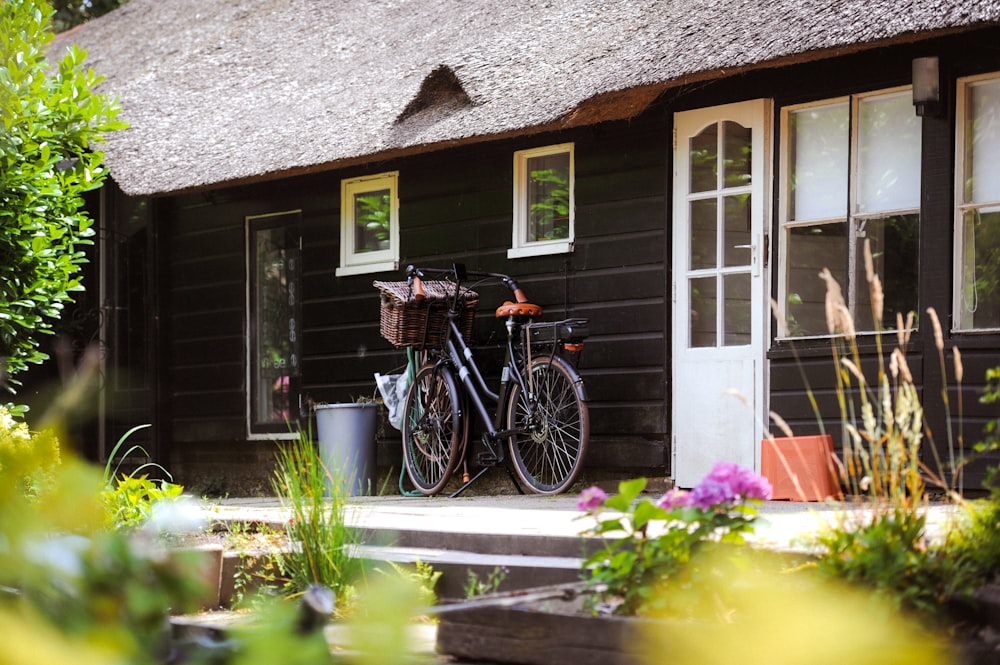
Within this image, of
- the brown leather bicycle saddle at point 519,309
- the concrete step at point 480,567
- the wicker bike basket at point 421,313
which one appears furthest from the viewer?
the wicker bike basket at point 421,313

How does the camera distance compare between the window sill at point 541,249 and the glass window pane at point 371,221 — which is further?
the glass window pane at point 371,221

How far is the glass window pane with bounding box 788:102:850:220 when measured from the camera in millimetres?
6590

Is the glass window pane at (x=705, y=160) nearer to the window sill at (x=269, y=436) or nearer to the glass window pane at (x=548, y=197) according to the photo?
the glass window pane at (x=548, y=197)

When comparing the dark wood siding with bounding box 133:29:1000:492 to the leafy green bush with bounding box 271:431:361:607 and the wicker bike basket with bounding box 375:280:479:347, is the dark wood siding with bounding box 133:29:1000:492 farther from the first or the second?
the leafy green bush with bounding box 271:431:361:607

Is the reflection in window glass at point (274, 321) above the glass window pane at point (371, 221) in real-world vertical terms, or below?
below

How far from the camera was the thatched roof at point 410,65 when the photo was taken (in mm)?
6332

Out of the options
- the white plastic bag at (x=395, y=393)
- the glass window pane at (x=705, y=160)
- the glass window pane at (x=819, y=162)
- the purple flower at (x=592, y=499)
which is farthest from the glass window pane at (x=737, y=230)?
the purple flower at (x=592, y=499)

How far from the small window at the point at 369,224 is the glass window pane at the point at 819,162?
302cm

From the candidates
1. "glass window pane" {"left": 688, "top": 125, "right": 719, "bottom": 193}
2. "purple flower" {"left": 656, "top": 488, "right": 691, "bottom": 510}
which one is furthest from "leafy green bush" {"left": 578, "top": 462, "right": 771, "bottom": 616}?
"glass window pane" {"left": 688, "top": 125, "right": 719, "bottom": 193}

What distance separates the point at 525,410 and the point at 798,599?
6.47 metres

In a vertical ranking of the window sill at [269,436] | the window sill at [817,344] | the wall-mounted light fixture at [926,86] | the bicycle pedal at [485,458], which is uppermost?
the wall-mounted light fixture at [926,86]

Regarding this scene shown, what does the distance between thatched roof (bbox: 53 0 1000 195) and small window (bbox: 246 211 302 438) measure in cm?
84

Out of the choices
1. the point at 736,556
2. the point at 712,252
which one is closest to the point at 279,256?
the point at 712,252

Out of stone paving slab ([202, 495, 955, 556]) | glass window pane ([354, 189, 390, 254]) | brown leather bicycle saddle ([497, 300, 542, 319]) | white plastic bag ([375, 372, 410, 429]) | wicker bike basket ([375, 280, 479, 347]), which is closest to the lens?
stone paving slab ([202, 495, 955, 556])
